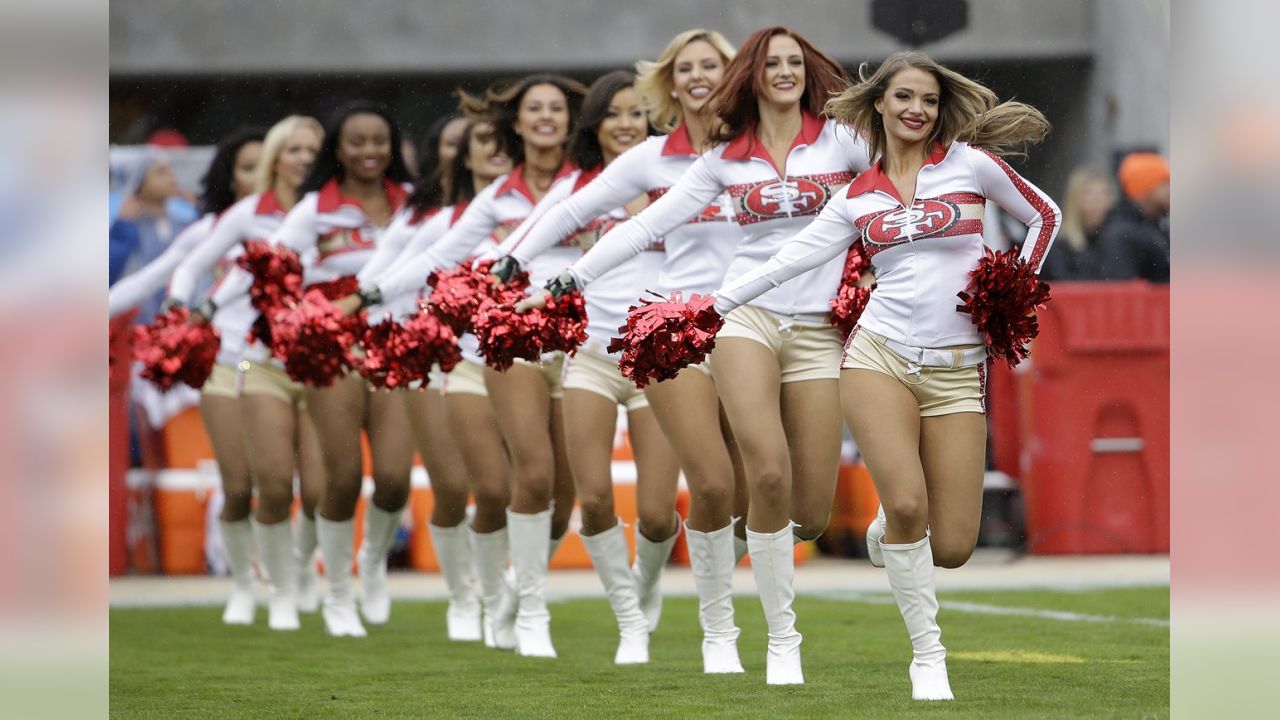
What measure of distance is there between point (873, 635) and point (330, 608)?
211cm

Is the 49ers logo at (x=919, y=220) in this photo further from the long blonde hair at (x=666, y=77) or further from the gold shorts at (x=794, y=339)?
the long blonde hair at (x=666, y=77)

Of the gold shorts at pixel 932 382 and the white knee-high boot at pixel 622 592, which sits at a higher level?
the gold shorts at pixel 932 382

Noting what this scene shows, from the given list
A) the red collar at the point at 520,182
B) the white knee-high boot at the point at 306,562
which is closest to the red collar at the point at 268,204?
the white knee-high boot at the point at 306,562

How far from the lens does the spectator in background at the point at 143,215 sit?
11023 mm

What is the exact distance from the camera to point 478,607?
24.8 feet

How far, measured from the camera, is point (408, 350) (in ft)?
21.3

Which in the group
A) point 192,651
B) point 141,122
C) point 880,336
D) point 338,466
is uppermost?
point 141,122

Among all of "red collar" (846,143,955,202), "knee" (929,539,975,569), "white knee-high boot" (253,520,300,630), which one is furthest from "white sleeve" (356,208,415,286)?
"knee" (929,539,975,569)

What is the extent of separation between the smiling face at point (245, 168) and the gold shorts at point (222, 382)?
998 mm

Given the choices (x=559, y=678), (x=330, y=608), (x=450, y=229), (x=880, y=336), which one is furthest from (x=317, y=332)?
(x=880, y=336)

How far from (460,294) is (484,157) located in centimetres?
191

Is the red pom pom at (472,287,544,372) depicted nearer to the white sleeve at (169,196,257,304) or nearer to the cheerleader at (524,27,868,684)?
the cheerleader at (524,27,868,684)
